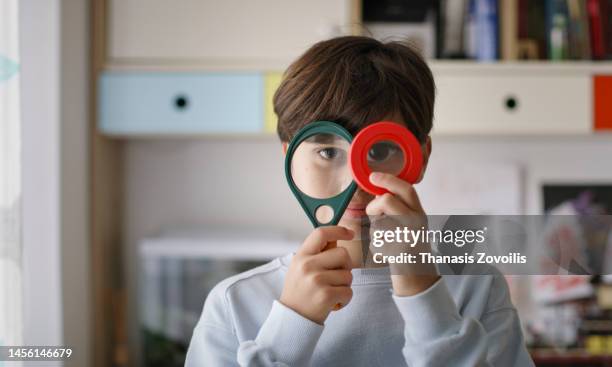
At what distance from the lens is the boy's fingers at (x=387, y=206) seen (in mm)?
431

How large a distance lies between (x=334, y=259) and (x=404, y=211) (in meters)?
0.06

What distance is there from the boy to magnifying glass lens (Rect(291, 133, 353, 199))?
0.07 feet

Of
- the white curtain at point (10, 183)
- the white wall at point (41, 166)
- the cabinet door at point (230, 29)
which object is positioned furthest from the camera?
the cabinet door at point (230, 29)

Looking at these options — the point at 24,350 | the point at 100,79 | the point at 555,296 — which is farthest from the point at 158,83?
the point at 555,296

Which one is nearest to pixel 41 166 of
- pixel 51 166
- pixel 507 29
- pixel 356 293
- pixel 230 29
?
pixel 51 166

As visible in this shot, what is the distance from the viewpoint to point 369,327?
1.82 feet

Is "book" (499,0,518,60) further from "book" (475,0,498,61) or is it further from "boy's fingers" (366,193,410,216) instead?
"boy's fingers" (366,193,410,216)

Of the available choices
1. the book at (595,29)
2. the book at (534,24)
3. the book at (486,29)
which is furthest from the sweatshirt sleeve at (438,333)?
the book at (534,24)

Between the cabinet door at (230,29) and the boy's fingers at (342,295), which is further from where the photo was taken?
the cabinet door at (230,29)

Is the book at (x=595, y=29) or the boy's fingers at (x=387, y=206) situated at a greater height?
the book at (x=595, y=29)

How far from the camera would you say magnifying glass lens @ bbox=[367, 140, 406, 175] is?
1.42 ft

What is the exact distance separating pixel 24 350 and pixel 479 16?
114 centimetres

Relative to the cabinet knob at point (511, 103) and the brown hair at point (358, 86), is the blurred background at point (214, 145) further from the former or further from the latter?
the brown hair at point (358, 86)

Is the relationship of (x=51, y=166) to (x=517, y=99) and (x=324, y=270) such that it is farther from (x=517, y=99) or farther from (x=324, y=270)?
(x=517, y=99)
